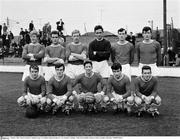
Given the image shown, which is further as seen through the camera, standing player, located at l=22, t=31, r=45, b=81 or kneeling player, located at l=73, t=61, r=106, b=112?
standing player, located at l=22, t=31, r=45, b=81

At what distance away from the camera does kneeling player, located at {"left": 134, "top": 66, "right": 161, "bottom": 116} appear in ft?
15.8

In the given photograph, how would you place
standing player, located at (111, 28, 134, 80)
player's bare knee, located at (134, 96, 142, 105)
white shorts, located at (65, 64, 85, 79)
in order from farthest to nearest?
white shorts, located at (65, 64, 85, 79) < standing player, located at (111, 28, 134, 80) < player's bare knee, located at (134, 96, 142, 105)

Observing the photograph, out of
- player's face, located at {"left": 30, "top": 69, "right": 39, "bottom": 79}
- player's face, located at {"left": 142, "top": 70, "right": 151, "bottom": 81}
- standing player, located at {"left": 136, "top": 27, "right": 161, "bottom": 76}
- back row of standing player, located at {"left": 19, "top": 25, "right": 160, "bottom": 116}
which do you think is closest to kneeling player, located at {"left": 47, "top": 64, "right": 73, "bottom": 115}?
player's face, located at {"left": 30, "top": 69, "right": 39, "bottom": 79}

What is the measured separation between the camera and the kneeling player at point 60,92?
496cm

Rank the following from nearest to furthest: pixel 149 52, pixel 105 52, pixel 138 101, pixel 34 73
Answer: pixel 138 101 < pixel 34 73 < pixel 149 52 < pixel 105 52

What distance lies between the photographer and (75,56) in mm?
5895

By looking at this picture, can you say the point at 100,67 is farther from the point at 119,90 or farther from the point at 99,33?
the point at 119,90

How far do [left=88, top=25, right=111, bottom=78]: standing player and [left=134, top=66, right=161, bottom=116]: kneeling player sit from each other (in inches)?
41.9

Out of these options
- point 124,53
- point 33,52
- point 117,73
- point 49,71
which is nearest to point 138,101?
point 117,73

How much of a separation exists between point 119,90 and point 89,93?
55 centimetres

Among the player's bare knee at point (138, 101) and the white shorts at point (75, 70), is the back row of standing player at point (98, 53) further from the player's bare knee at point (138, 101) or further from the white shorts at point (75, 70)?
the player's bare knee at point (138, 101)

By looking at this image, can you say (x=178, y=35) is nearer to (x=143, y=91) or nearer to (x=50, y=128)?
(x=143, y=91)

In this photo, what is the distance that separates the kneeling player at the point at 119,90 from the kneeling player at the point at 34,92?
1.19 metres

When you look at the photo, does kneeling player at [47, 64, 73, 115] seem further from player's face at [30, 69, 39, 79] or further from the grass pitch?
player's face at [30, 69, 39, 79]
